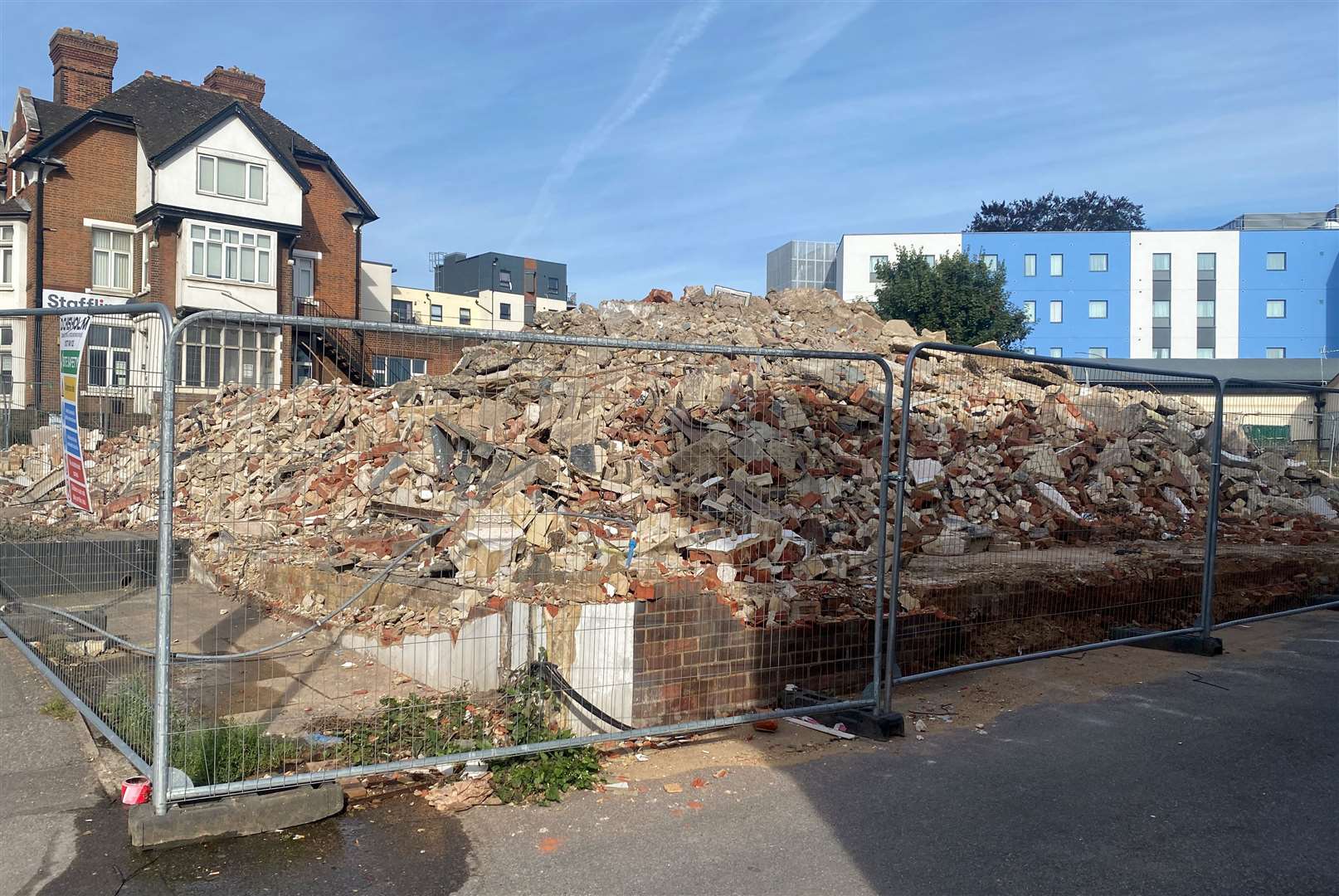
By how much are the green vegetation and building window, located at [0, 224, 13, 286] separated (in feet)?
89.7

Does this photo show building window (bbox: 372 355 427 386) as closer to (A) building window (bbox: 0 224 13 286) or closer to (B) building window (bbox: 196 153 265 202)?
(B) building window (bbox: 196 153 265 202)

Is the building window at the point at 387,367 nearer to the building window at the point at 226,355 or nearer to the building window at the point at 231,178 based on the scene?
the building window at the point at 226,355

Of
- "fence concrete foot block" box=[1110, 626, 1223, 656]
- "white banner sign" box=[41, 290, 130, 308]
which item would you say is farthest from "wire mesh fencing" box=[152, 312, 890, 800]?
"white banner sign" box=[41, 290, 130, 308]

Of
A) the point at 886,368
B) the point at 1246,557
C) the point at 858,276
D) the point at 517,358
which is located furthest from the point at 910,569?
the point at 858,276

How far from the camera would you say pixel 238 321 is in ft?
14.6

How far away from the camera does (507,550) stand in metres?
8.08

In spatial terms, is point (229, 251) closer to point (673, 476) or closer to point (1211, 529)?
point (673, 476)

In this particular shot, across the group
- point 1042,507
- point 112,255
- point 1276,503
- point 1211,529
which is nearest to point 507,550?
point 1211,529

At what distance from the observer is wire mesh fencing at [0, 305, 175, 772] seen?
196 inches

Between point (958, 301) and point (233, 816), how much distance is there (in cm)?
4887

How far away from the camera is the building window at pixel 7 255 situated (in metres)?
28.0

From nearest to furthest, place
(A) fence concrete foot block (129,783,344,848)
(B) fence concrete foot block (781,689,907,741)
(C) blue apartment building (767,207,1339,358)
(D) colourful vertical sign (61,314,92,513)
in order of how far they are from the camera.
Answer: (A) fence concrete foot block (129,783,344,848), (D) colourful vertical sign (61,314,92,513), (B) fence concrete foot block (781,689,907,741), (C) blue apartment building (767,207,1339,358)

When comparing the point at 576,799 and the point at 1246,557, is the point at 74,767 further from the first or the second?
the point at 1246,557

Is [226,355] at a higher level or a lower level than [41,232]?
lower
